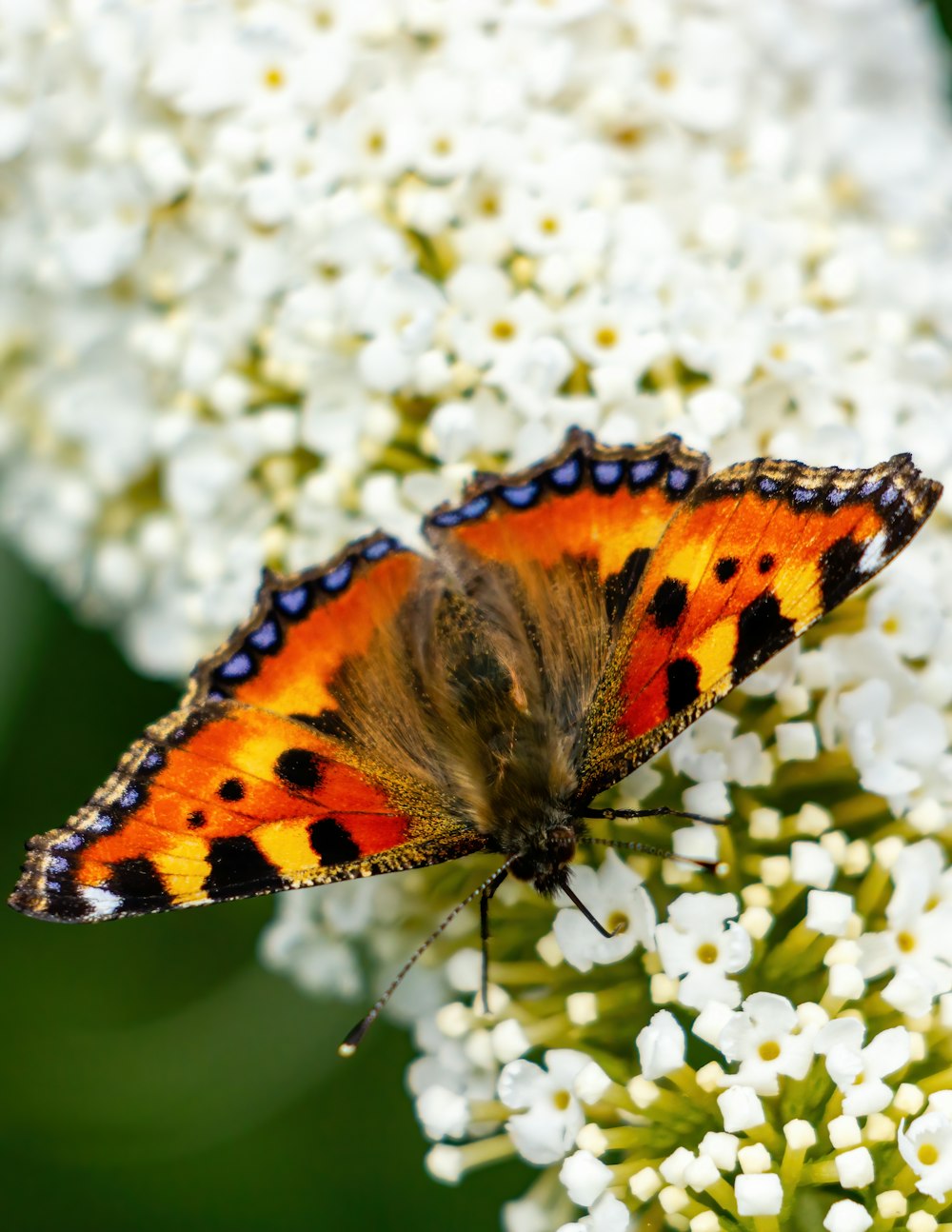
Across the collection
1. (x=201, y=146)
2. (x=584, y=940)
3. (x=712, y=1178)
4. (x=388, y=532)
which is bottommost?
(x=712, y=1178)

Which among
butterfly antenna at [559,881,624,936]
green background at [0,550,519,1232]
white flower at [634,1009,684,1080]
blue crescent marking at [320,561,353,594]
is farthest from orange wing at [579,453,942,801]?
green background at [0,550,519,1232]

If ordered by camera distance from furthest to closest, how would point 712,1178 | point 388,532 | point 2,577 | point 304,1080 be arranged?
point 2,577, point 304,1080, point 388,532, point 712,1178

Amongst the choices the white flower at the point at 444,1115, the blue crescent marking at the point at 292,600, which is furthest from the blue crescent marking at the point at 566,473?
the white flower at the point at 444,1115

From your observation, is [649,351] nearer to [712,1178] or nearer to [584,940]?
[584,940]

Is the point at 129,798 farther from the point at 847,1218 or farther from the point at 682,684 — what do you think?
the point at 847,1218

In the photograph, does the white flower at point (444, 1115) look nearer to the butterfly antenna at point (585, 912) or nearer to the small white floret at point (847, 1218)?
the butterfly antenna at point (585, 912)

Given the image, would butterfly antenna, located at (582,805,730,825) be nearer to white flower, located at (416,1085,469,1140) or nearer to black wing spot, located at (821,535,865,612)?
black wing spot, located at (821,535,865,612)

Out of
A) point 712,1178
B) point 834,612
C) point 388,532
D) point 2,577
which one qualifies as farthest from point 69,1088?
point 834,612

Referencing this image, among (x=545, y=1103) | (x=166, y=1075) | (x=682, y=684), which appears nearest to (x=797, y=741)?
(x=682, y=684)
